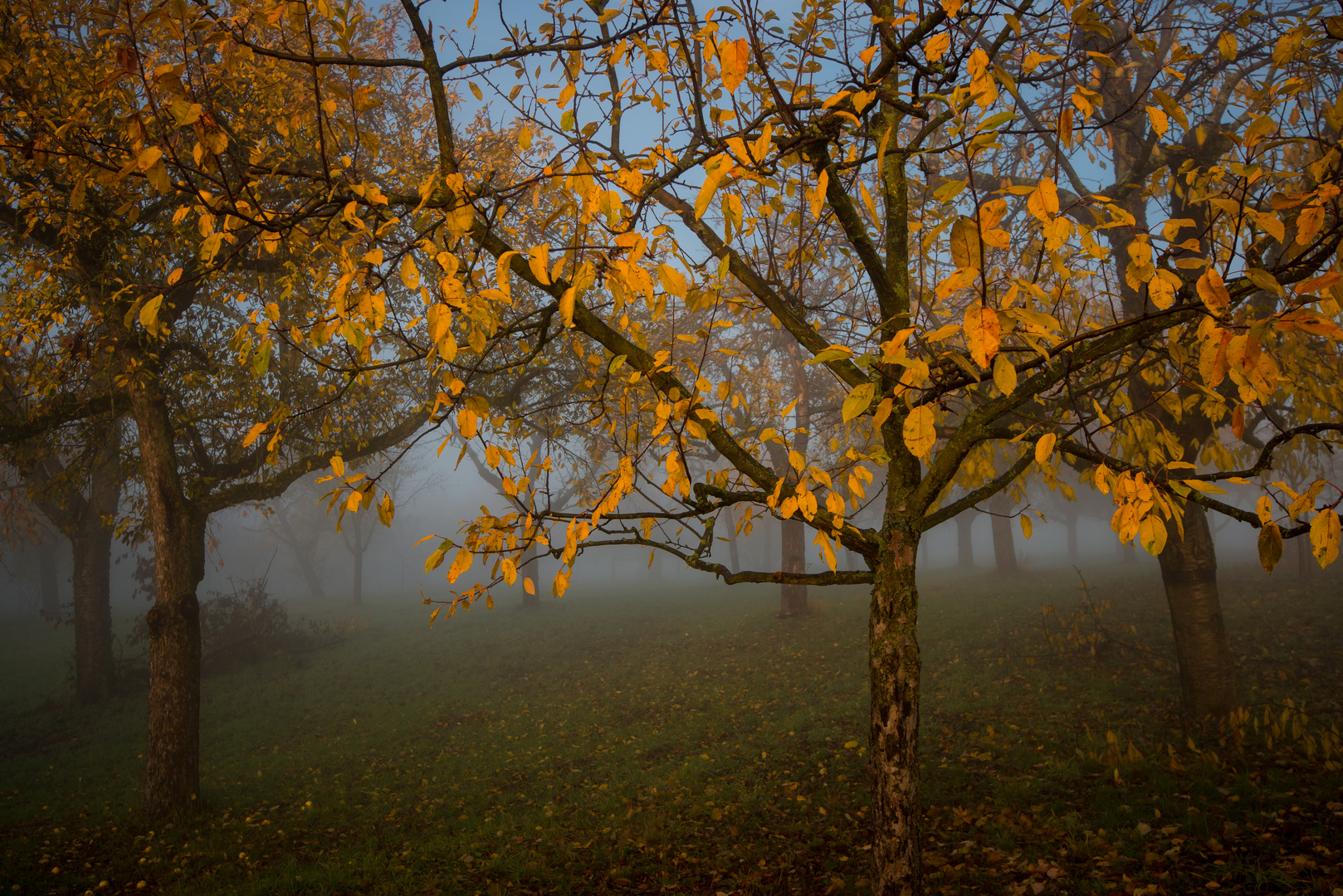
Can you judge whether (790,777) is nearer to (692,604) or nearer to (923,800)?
(923,800)

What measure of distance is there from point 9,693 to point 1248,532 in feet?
291

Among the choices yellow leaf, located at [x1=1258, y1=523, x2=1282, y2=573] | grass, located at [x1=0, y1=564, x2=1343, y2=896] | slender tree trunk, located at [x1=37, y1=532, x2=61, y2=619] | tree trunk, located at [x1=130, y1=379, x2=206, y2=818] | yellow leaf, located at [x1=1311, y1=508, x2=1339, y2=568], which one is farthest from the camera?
slender tree trunk, located at [x1=37, y1=532, x2=61, y2=619]

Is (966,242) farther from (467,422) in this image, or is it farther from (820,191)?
(467,422)

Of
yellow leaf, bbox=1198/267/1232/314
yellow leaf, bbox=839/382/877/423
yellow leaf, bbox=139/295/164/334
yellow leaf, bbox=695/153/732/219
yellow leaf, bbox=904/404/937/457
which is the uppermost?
yellow leaf, bbox=695/153/732/219

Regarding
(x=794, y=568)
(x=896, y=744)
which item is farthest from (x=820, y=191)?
(x=794, y=568)

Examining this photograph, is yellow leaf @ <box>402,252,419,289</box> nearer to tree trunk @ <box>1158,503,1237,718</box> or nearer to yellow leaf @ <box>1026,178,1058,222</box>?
yellow leaf @ <box>1026,178,1058,222</box>

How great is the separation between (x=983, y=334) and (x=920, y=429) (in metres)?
0.38

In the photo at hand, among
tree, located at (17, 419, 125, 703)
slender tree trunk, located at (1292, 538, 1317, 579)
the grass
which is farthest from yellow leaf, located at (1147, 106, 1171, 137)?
slender tree trunk, located at (1292, 538, 1317, 579)

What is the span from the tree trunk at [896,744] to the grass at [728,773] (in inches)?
50.1

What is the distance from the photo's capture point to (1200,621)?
20.7 feet

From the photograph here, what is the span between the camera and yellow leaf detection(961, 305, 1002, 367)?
57.4 inches

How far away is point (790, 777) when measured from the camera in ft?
20.5

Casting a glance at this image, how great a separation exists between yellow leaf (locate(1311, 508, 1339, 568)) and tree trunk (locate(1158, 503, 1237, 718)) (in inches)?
217

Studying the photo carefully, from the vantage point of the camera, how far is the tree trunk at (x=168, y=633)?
6578 millimetres
